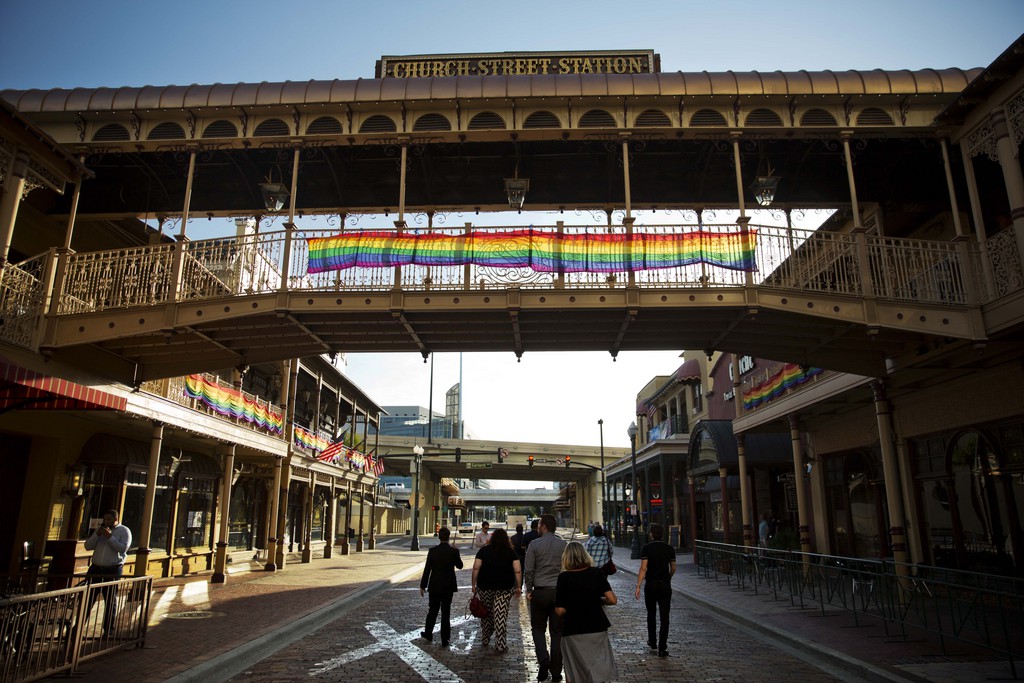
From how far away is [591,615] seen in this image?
597cm

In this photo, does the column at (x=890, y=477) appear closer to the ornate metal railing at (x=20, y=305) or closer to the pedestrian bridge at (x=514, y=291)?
the pedestrian bridge at (x=514, y=291)

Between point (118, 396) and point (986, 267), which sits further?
point (118, 396)

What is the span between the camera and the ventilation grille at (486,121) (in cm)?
1243

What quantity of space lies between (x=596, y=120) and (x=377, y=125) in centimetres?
393

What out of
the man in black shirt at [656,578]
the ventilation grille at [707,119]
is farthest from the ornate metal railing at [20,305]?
the ventilation grille at [707,119]

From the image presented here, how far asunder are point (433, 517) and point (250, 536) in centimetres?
4261

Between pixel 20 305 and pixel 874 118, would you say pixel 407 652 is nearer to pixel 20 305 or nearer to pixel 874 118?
pixel 20 305

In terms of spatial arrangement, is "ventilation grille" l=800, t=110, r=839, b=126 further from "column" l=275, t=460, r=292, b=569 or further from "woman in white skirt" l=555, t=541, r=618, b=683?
"column" l=275, t=460, r=292, b=569

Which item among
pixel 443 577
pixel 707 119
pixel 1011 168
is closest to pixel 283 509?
pixel 443 577

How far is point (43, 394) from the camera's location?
34.3 ft

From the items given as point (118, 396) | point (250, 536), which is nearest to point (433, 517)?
point (250, 536)

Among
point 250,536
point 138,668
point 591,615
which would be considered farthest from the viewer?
point 250,536

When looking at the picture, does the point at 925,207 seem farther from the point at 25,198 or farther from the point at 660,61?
the point at 25,198

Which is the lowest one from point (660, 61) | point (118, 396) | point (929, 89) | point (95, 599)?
point (95, 599)
